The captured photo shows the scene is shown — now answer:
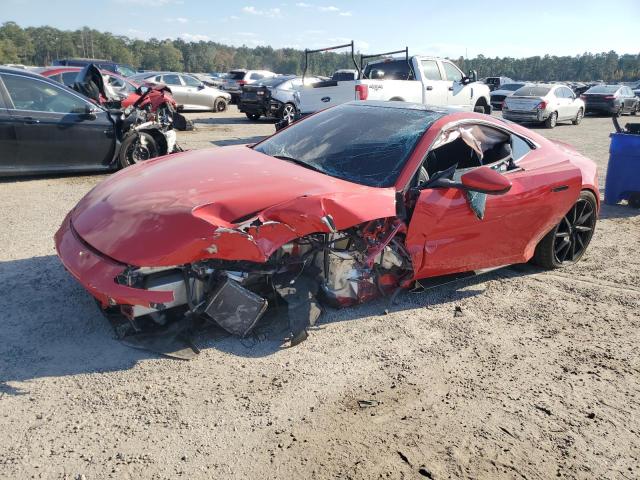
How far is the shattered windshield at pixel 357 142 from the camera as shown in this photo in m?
3.74

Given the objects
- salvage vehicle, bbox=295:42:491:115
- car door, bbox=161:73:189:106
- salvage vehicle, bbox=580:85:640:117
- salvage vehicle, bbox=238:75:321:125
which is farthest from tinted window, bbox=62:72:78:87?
salvage vehicle, bbox=580:85:640:117

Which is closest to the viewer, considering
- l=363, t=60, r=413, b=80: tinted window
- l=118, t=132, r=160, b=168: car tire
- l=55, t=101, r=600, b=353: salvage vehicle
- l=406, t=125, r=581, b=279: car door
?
l=55, t=101, r=600, b=353: salvage vehicle

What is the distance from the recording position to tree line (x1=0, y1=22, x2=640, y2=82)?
84.8 meters

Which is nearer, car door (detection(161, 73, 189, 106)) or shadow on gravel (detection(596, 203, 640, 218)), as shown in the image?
shadow on gravel (detection(596, 203, 640, 218))

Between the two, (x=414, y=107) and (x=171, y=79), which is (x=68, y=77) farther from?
(x=414, y=107)

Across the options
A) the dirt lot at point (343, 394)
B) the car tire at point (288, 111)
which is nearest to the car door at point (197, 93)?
the car tire at point (288, 111)

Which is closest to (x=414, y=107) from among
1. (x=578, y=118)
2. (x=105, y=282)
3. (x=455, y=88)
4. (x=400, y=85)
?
(x=105, y=282)

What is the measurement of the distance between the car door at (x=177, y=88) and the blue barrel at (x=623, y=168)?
14.5 metres

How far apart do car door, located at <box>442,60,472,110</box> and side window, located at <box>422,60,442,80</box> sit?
0.35m

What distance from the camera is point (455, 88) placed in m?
13.2

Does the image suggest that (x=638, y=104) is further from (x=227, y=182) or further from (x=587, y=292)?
(x=227, y=182)

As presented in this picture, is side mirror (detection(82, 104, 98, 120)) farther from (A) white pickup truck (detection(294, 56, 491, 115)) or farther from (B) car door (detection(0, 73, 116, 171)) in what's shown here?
(A) white pickup truck (detection(294, 56, 491, 115))

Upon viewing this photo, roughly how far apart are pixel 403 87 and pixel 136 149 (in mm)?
6409

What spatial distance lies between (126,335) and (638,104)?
3000 cm
